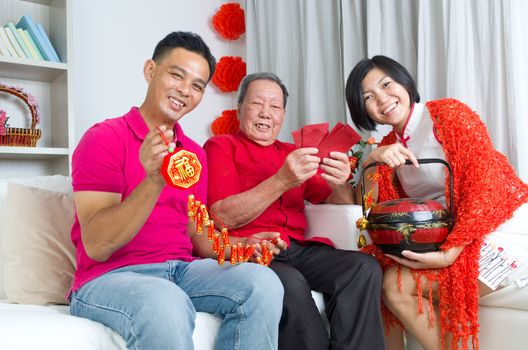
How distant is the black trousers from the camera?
1.39 m

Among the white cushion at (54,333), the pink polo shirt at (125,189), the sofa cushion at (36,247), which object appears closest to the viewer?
the white cushion at (54,333)

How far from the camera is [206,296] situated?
1283mm

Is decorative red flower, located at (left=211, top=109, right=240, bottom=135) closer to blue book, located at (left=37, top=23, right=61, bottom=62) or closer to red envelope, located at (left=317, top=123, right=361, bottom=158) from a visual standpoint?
blue book, located at (left=37, top=23, right=61, bottom=62)

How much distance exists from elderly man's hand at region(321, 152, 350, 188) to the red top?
0.72 feet

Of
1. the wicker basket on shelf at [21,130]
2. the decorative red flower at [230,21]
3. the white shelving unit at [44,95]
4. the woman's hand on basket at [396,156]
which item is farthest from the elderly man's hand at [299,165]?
the decorative red flower at [230,21]

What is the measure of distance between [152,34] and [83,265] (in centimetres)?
242

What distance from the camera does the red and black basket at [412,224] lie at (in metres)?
1.46

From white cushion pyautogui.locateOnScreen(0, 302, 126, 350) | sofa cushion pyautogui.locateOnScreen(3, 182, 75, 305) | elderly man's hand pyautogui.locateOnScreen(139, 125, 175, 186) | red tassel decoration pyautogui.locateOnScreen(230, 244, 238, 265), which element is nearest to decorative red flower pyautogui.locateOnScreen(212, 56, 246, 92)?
sofa cushion pyautogui.locateOnScreen(3, 182, 75, 305)

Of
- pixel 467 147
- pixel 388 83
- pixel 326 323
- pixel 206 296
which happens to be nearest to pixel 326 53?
pixel 388 83

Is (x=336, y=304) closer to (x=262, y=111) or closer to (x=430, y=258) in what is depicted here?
(x=430, y=258)

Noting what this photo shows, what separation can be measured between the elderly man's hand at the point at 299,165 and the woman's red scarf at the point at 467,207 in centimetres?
37

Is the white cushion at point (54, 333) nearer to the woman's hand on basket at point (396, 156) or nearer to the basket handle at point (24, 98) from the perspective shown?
the woman's hand on basket at point (396, 156)

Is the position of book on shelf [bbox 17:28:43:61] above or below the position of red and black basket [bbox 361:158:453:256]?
above

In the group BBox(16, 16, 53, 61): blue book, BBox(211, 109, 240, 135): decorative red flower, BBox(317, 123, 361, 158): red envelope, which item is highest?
BBox(16, 16, 53, 61): blue book
